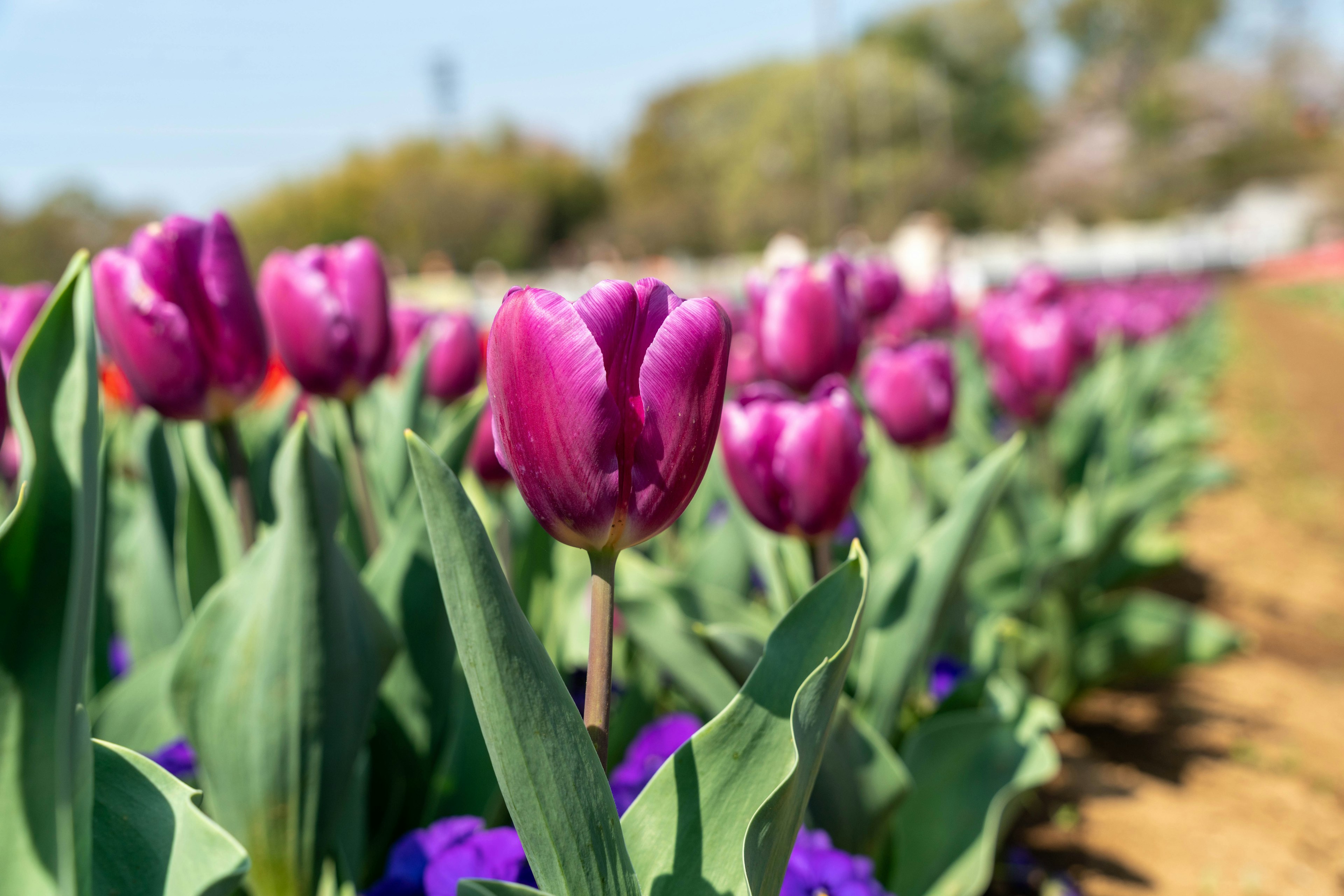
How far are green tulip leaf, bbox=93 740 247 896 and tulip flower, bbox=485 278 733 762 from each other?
30 cm

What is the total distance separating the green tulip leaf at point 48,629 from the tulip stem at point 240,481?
473 millimetres

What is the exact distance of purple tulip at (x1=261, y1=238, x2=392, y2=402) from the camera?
4.46 feet

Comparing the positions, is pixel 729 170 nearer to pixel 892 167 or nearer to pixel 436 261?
pixel 892 167

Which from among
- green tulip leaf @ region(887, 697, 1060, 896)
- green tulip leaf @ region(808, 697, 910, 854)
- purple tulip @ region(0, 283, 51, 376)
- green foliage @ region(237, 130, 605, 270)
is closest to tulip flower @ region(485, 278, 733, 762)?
green tulip leaf @ region(808, 697, 910, 854)

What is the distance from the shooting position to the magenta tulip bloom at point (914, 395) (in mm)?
1801

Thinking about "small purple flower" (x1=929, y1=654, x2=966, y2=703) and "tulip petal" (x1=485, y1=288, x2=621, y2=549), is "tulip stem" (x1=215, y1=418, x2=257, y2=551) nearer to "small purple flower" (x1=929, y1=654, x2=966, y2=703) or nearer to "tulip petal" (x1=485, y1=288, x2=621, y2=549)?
"tulip petal" (x1=485, y1=288, x2=621, y2=549)

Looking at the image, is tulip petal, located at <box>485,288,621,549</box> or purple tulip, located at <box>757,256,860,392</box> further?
purple tulip, located at <box>757,256,860,392</box>

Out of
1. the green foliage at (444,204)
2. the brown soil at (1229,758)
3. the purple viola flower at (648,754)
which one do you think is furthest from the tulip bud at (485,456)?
the green foliage at (444,204)

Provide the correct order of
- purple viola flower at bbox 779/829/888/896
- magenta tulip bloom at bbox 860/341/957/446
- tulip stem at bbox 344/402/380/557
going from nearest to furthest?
purple viola flower at bbox 779/829/888/896, tulip stem at bbox 344/402/380/557, magenta tulip bloom at bbox 860/341/957/446

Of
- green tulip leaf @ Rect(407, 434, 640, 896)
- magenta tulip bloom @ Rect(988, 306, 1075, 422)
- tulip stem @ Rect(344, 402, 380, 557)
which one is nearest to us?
green tulip leaf @ Rect(407, 434, 640, 896)

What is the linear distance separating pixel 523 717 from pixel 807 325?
42.9 inches

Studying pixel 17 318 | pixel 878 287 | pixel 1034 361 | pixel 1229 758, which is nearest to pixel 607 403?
pixel 17 318

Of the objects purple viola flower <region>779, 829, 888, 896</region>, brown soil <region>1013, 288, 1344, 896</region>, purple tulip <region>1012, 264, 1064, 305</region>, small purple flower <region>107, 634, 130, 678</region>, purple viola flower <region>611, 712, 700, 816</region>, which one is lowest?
brown soil <region>1013, 288, 1344, 896</region>

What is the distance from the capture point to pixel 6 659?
0.66 m
